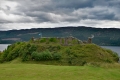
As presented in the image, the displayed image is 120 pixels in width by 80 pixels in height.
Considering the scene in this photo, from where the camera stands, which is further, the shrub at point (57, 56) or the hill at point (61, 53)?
the shrub at point (57, 56)

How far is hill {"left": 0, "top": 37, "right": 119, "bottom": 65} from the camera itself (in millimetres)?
39006

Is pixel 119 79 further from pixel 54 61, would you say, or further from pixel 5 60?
pixel 5 60

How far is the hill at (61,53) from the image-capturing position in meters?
39.0

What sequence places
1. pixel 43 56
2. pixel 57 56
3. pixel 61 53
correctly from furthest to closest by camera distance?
1. pixel 61 53
2. pixel 57 56
3. pixel 43 56

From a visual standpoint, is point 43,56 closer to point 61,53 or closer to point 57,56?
Answer: point 57,56

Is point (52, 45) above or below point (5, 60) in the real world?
above

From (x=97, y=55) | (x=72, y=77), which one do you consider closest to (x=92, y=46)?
(x=97, y=55)

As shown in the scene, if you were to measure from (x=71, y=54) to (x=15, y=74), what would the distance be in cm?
1978

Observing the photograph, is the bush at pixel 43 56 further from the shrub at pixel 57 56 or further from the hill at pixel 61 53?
the shrub at pixel 57 56

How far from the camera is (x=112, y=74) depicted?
2441cm

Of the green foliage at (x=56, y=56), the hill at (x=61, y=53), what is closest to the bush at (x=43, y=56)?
the hill at (x=61, y=53)

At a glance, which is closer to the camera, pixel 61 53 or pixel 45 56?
pixel 45 56

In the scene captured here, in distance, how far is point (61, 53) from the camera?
133 ft

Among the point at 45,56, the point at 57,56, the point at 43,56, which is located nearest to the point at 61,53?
the point at 57,56
